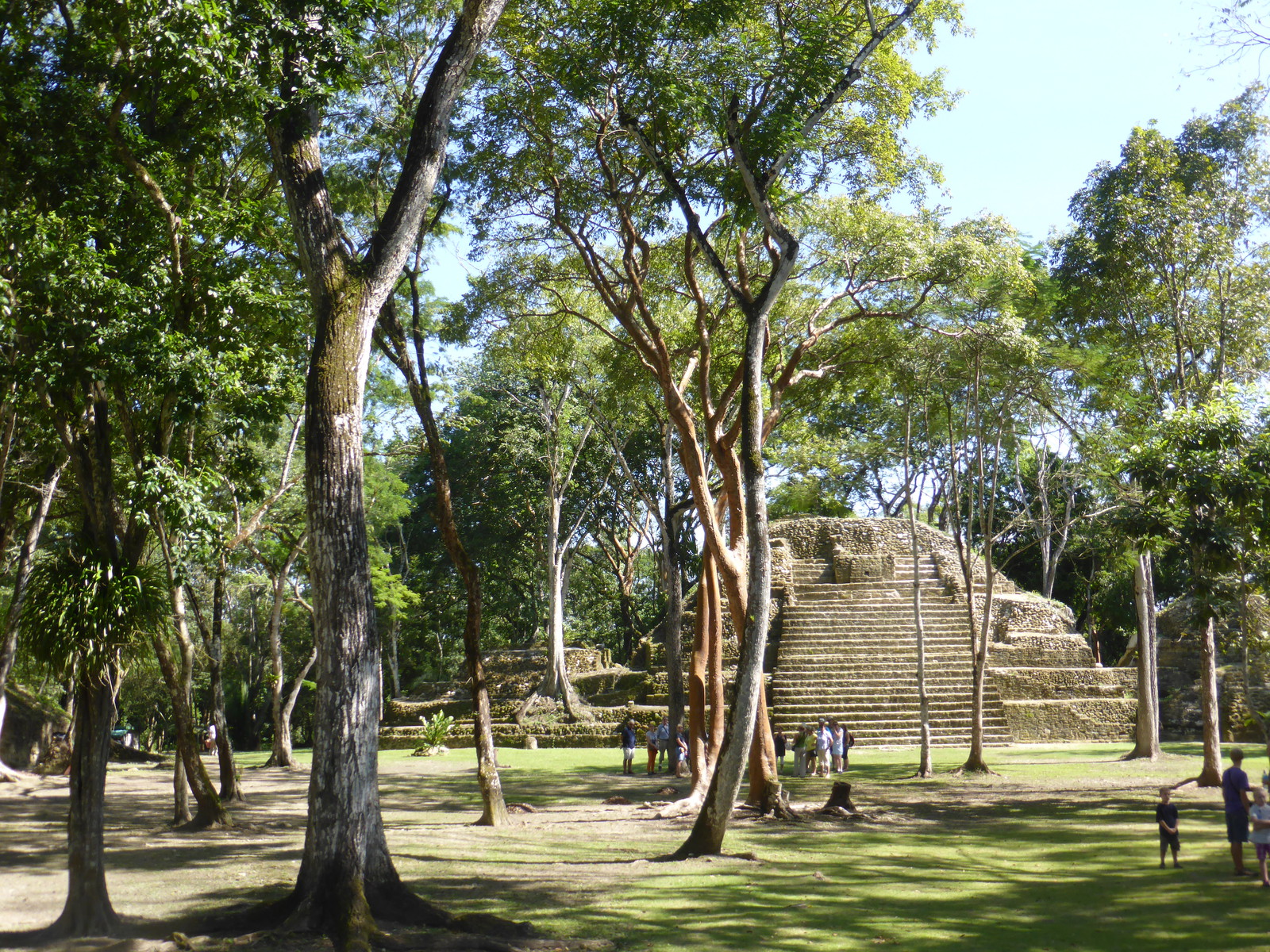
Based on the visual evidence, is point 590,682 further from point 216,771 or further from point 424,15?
point 424,15

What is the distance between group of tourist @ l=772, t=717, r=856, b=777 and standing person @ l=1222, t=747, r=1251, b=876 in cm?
900

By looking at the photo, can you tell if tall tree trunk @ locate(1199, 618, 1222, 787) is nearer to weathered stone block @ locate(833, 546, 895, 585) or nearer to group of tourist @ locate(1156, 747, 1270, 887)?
group of tourist @ locate(1156, 747, 1270, 887)

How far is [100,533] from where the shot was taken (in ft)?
21.0

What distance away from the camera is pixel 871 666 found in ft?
72.1

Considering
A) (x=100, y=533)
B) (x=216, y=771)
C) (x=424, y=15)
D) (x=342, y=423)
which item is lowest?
(x=216, y=771)

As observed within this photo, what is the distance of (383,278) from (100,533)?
8.12 ft

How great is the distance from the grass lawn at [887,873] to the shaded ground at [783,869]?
0.08 ft

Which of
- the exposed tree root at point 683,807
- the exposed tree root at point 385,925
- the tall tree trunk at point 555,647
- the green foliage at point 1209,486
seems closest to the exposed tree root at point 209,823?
the exposed tree root at point 683,807

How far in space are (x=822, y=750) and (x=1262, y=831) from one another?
957cm

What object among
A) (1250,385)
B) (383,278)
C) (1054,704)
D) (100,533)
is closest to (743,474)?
(383,278)

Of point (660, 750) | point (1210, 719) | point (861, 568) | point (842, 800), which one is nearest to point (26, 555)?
point (660, 750)

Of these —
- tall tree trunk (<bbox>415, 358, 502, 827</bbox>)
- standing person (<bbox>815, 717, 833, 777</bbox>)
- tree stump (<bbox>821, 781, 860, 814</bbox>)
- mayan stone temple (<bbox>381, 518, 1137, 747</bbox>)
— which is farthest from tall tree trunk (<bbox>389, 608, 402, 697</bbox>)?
tree stump (<bbox>821, 781, 860, 814</bbox>)

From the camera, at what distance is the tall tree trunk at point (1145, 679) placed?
15.7 metres

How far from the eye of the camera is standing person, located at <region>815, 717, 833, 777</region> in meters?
16.2
